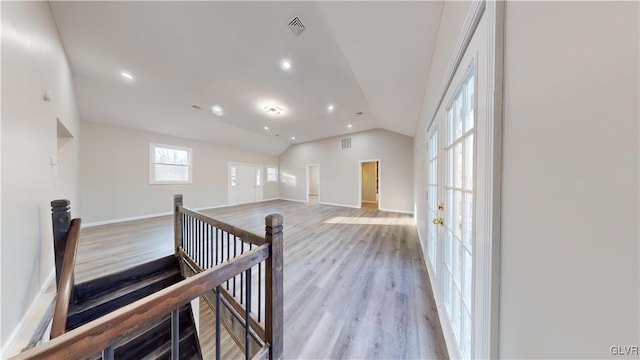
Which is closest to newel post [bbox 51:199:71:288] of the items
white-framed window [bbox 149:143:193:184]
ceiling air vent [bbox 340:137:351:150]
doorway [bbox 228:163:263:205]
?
white-framed window [bbox 149:143:193:184]

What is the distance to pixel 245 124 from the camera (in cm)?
606

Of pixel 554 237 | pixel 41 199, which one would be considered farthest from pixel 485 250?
pixel 41 199

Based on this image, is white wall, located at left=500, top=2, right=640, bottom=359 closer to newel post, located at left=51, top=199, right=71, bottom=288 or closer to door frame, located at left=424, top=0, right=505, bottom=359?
door frame, located at left=424, top=0, right=505, bottom=359

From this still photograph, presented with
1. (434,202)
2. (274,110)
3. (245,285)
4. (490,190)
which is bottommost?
(245,285)

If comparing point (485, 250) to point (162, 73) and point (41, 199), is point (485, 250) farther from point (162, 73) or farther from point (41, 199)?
point (162, 73)

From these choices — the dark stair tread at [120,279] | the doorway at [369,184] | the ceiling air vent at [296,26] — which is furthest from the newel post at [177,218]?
the doorway at [369,184]

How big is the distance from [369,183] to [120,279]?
8025 mm

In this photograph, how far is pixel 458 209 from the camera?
131 centimetres

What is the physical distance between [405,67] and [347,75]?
114 cm

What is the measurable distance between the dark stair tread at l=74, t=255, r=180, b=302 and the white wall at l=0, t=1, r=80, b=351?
33cm

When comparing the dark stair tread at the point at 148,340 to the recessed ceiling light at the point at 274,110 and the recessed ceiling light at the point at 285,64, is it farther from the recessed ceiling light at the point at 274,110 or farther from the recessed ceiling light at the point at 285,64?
the recessed ceiling light at the point at 274,110

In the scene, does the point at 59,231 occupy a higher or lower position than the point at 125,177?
lower

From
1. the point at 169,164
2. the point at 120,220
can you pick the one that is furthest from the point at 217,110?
the point at 120,220

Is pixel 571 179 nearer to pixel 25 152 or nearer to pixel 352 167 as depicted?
pixel 25 152
